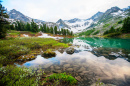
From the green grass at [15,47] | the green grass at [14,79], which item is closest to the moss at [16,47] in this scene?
the green grass at [15,47]

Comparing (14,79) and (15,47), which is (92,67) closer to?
(14,79)

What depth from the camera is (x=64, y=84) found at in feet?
16.0

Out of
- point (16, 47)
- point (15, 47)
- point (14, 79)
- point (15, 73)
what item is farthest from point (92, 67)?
point (15, 47)

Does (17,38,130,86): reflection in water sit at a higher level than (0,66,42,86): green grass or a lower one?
lower

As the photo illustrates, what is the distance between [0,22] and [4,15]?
8.48 feet

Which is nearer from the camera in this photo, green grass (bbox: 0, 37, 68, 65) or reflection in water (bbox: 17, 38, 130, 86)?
reflection in water (bbox: 17, 38, 130, 86)

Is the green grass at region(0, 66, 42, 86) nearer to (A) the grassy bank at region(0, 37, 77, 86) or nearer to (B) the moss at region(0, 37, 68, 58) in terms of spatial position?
(A) the grassy bank at region(0, 37, 77, 86)

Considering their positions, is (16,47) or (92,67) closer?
(92,67)

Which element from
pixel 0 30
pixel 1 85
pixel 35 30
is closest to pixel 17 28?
pixel 35 30

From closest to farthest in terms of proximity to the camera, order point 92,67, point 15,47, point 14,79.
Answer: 1. point 14,79
2. point 92,67
3. point 15,47

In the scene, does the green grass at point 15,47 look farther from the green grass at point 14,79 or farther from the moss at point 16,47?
the green grass at point 14,79

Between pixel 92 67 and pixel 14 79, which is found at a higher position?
pixel 14 79

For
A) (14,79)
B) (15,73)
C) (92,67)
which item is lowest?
(92,67)

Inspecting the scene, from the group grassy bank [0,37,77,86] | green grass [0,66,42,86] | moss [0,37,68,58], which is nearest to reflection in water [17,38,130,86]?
grassy bank [0,37,77,86]
